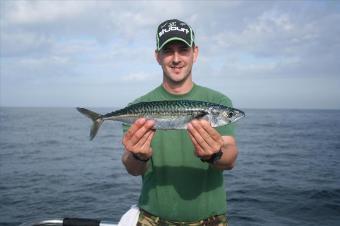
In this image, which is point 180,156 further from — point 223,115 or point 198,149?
point 223,115

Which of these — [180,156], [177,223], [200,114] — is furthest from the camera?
[200,114]

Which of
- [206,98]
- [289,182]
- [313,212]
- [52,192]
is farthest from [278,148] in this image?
[206,98]

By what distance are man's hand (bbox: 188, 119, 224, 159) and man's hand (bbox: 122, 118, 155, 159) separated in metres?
0.65

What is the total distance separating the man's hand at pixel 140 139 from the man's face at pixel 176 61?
0.84m

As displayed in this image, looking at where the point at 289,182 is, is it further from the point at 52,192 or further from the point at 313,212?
the point at 52,192

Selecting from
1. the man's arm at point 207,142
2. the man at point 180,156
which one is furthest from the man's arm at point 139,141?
the man's arm at point 207,142

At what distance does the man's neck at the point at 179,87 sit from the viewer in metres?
5.73

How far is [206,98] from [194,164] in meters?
1.09

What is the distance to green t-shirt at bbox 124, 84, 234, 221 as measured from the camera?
5.25 m

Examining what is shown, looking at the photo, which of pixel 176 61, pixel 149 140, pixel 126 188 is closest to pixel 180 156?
pixel 149 140

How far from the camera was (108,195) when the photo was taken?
69.1ft

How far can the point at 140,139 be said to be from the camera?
5.16 meters

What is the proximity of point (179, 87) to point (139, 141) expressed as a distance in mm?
1171

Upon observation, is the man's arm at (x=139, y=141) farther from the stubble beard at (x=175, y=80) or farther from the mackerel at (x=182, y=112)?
the stubble beard at (x=175, y=80)
